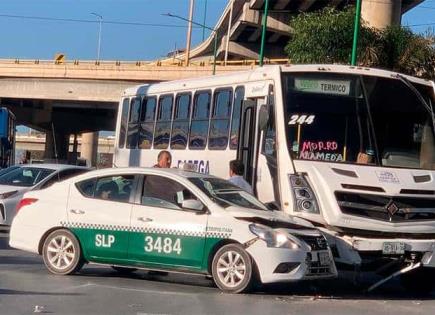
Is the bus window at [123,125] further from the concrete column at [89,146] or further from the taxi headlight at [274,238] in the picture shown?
the concrete column at [89,146]

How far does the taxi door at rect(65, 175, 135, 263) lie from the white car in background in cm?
523

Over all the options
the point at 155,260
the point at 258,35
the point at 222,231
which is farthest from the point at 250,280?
the point at 258,35

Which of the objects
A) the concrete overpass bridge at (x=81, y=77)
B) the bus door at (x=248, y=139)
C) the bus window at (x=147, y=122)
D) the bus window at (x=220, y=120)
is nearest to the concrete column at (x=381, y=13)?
the concrete overpass bridge at (x=81, y=77)

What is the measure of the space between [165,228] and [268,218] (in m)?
1.38

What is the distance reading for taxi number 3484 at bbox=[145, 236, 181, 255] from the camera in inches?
412

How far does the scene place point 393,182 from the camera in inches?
422

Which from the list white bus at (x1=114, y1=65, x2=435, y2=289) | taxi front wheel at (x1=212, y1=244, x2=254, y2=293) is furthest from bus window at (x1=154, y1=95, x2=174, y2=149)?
taxi front wheel at (x1=212, y1=244, x2=254, y2=293)

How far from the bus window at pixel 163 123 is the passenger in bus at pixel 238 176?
13.0 ft

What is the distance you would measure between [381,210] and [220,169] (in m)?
3.89

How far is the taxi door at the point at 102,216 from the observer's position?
35.6 feet

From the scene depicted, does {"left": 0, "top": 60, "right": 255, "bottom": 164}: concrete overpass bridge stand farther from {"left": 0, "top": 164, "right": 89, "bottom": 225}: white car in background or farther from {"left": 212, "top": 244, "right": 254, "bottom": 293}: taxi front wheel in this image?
{"left": 212, "top": 244, "right": 254, "bottom": 293}: taxi front wheel

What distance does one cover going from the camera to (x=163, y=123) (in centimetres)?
1602

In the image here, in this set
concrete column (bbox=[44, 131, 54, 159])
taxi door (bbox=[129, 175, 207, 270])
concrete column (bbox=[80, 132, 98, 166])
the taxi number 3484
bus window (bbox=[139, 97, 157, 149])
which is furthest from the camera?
concrete column (bbox=[80, 132, 98, 166])

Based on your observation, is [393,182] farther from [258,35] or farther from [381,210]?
[258,35]
